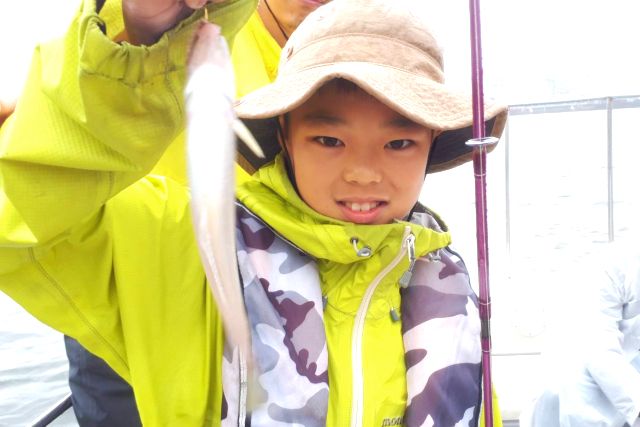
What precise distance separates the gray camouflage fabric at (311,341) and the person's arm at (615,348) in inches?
44.0

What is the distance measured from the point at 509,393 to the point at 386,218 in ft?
6.07

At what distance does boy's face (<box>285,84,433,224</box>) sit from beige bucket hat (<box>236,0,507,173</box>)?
46 mm

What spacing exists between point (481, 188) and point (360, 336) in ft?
1.22

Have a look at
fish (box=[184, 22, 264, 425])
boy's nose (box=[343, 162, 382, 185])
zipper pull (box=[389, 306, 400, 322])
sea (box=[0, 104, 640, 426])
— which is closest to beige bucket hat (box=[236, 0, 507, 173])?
boy's nose (box=[343, 162, 382, 185])

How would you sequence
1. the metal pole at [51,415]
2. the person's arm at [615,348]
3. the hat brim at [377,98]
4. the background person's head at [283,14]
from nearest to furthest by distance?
the hat brim at [377,98] → the background person's head at [283,14] → the metal pole at [51,415] → the person's arm at [615,348]

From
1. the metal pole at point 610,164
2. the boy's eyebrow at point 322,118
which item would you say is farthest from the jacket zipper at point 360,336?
the metal pole at point 610,164

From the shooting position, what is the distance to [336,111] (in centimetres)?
112

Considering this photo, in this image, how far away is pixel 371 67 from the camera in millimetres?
1126

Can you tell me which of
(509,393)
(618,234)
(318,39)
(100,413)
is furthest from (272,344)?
(618,234)

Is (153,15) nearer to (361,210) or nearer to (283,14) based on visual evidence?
(361,210)

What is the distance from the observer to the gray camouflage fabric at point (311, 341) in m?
1.11

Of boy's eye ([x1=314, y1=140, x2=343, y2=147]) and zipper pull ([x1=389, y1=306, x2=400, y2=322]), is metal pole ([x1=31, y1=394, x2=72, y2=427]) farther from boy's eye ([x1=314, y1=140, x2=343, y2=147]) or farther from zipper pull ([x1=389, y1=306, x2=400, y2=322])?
boy's eye ([x1=314, y1=140, x2=343, y2=147])

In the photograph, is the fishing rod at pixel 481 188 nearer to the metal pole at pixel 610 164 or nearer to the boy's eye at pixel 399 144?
the boy's eye at pixel 399 144

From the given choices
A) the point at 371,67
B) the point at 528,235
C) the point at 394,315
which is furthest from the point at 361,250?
the point at 528,235
